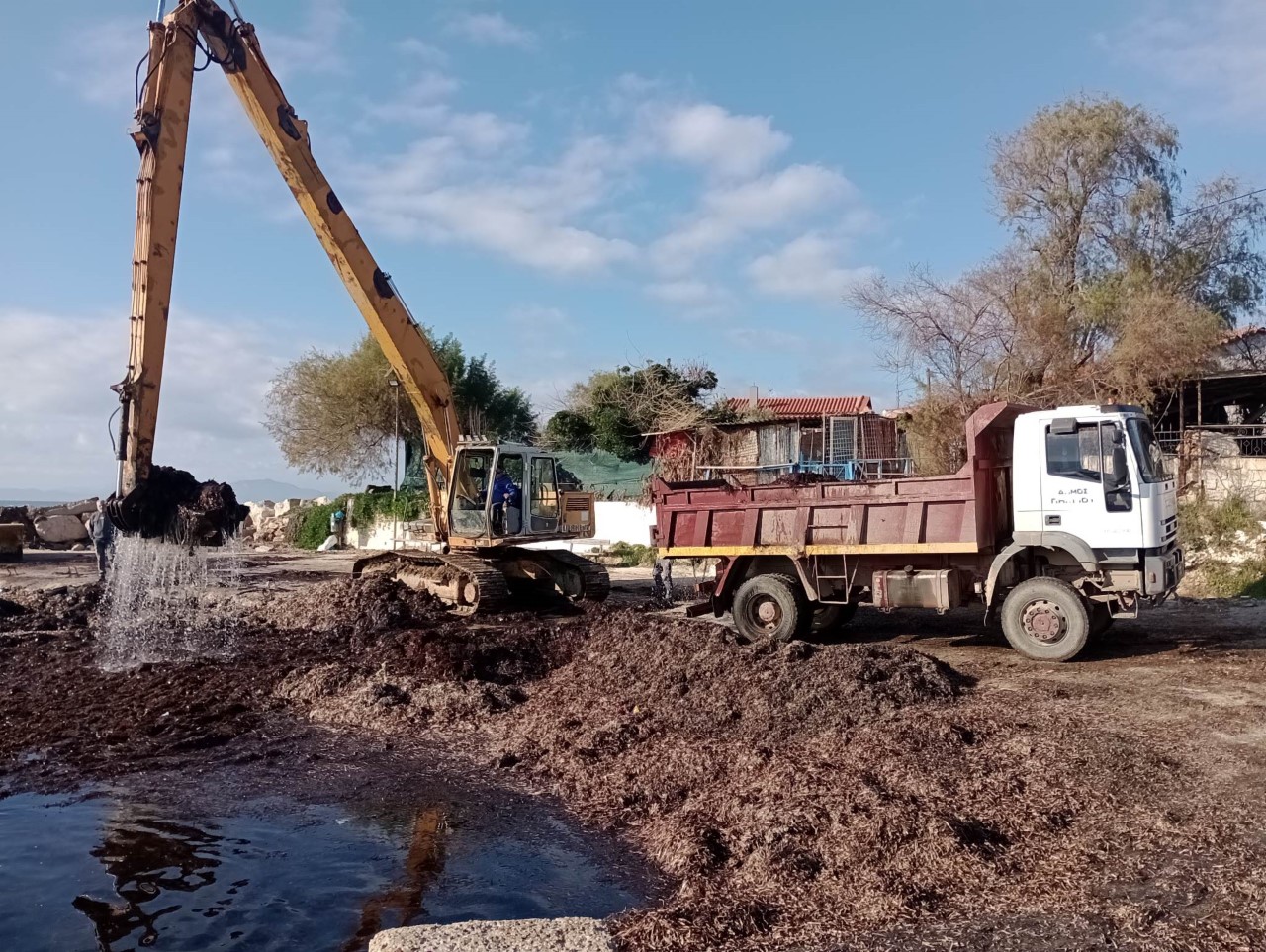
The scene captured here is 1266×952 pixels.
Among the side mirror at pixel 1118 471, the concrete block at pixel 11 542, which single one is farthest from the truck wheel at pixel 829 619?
the concrete block at pixel 11 542

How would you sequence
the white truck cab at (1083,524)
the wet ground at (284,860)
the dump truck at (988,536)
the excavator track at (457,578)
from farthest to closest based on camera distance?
the excavator track at (457,578) < the dump truck at (988,536) < the white truck cab at (1083,524) < the wet ground at (284,860)

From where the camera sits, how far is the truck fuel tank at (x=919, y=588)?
38.6 feet

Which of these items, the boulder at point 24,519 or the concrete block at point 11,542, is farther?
the boulder at point 24,519

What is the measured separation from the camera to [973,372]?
82.7 ft

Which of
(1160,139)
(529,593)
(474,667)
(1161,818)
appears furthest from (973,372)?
(1161,818)

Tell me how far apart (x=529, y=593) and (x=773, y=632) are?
18.0 ft

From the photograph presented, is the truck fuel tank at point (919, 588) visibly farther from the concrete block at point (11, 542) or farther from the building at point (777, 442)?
the concrete block at point (11, 542)

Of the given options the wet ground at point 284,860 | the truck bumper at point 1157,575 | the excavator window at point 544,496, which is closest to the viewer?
the wet ground at point 284,860

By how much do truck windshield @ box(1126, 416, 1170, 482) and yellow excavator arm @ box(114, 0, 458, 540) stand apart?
10028mm

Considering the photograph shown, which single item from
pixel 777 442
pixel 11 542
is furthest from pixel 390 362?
pixel 11 542

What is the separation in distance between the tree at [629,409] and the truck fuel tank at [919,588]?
18712 mm

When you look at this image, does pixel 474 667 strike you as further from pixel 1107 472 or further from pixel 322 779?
pixel 1107 472

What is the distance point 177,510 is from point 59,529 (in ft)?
93.2

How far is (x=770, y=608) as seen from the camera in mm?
13047
